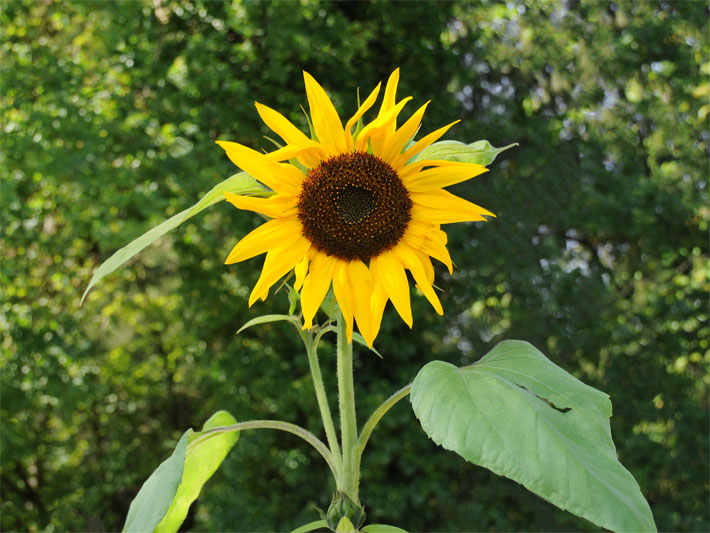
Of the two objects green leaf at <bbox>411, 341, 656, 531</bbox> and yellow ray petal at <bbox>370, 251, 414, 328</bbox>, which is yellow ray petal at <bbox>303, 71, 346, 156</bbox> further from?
green leaf at <bbox>411, 341, 656, 531</bbox>

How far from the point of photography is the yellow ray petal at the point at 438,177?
682 mm

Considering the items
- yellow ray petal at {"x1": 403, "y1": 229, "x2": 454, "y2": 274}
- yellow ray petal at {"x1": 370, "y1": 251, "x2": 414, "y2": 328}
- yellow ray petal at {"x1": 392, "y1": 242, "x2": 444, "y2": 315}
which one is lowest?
yellow ray petal at {"x1": 370, "y1": 251, "x2": 414, "y2": 328}

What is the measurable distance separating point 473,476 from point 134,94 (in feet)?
5.25

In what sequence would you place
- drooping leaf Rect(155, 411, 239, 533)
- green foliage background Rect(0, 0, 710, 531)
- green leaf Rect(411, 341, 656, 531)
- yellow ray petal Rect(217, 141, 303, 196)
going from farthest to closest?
green foliage background Rect(0, 0, 710, 531), drooping leaf Rect(155, 411, 239, 533), yellow ray petal Rect(217, 141, 303, 196), green leaf Rect(411, 341, 656, 531)

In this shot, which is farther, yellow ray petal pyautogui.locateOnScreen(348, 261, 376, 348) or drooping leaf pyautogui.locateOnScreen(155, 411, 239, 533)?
drooping leaf pyautogui.locateOnScreen(155, 411, 239, 533)

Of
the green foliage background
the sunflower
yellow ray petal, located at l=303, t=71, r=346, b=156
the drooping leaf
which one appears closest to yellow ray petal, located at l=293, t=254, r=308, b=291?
the sunflower

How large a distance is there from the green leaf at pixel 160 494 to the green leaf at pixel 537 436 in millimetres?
220

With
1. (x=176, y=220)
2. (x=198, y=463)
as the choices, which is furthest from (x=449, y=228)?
(x=176, y=220)

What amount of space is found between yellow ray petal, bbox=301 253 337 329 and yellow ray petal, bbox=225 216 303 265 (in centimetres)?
3

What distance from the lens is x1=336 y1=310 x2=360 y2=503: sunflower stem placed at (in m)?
0.70

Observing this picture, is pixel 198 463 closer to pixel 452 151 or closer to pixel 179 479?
pixel 179 479

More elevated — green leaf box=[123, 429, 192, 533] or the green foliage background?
green leaf box=[123, 429, 192, 533]

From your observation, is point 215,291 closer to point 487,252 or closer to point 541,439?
point 487,252

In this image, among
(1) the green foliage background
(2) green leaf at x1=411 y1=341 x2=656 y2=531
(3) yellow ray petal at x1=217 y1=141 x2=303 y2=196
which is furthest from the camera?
(1) the green foliage background
